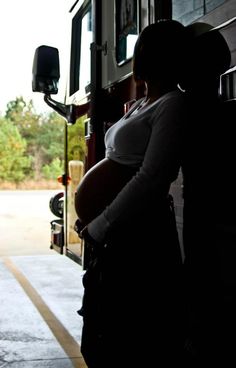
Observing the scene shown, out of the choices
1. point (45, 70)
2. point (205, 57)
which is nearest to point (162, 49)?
point (205, 57)

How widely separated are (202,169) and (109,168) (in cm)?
34

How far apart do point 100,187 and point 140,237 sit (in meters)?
0.24

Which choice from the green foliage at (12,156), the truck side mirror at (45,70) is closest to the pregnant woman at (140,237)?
the truck side mirror at (45,70)

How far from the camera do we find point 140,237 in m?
2.04

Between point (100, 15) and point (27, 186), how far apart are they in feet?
94.5

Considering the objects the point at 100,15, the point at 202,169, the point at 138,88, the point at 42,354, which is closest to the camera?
the point at 202,169

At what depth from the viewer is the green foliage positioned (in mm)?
31955

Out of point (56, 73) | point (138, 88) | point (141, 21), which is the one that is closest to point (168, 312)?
point (138, 88)

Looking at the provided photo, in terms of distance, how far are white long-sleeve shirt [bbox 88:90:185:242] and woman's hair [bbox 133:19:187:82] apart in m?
0.11

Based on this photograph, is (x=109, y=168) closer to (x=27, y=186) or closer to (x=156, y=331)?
(x=156, y=331)

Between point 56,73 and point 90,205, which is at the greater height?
point 56,73

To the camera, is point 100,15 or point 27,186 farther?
point 27,186

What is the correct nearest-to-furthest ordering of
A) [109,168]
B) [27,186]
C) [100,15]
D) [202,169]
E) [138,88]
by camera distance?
[202,169] < [109,168] < [138,88] < [100,15] < [27,186]

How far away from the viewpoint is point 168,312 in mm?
2045
